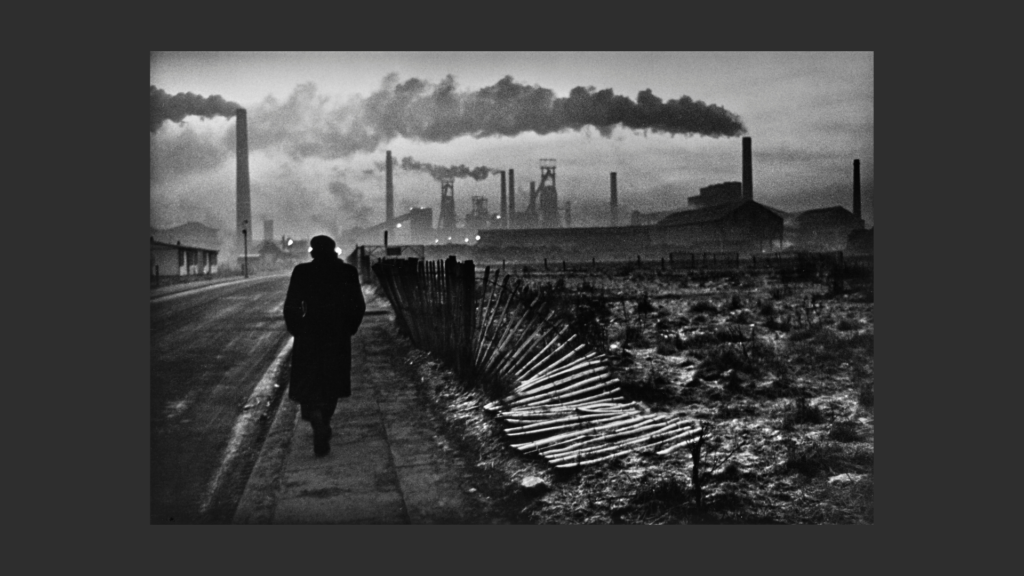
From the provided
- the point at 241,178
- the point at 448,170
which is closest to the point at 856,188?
the point at 448,170

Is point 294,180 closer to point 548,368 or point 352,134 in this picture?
point 352,134

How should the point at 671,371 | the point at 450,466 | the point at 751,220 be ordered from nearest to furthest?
the point at 450,466 → the point at 751,220 → the point at 671,371

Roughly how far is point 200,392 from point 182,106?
2.33 meters

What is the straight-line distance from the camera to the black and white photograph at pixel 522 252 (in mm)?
5844

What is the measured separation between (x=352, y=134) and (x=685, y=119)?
279 cm

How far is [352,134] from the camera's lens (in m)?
6.50

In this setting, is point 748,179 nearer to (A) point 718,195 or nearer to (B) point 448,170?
(A) point 718,195

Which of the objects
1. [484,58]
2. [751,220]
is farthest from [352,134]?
[751,220]

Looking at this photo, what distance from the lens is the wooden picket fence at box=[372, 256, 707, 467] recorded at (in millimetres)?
5910

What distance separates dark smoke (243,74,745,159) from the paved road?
4.12ft

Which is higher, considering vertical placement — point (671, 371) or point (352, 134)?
point (352, 134)

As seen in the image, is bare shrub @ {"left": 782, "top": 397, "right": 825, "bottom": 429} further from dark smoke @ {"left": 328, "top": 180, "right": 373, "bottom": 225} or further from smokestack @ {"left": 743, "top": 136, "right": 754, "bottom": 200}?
dark smoke @ {"left": 328, "top": 180, "right": 373, "bottom": 225}

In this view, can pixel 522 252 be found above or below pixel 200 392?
above

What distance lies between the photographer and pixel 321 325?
6070 millimetres
